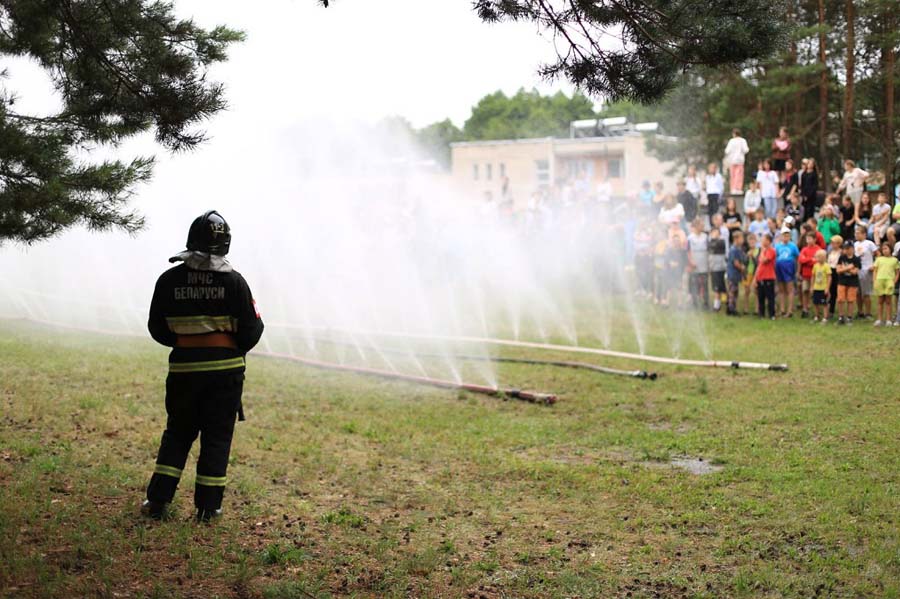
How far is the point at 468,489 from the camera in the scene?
850 centimetres

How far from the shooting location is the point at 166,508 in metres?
7.16

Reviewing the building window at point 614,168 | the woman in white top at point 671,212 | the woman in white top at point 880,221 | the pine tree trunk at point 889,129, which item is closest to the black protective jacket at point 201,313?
the woman in white top at point 880,221

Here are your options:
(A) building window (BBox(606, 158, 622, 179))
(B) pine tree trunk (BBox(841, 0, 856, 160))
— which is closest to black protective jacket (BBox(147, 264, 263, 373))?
(B) pine tree trunk (BBox(841, 0, 856, 160))

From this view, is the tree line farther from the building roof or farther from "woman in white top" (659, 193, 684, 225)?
the building roof

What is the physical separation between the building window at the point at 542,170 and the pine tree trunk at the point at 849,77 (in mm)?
42037

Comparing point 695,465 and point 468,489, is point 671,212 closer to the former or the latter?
point 695,465

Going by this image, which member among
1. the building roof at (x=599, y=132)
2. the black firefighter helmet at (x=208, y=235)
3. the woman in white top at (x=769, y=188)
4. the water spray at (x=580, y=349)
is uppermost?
the building roof at (x=599, y=132)

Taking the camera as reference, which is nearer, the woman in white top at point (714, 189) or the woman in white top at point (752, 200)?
the woman in white top at point (752, 200)

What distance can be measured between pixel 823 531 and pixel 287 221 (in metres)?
20.5

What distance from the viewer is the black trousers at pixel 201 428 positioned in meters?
6.98

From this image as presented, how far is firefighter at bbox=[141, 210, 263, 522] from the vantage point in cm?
699

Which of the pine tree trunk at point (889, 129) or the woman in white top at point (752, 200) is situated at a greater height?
the pine tree trunk at point (889, 129)

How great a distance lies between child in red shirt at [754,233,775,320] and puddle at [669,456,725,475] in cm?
1073

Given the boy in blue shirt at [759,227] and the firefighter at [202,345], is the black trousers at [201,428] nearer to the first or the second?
the firefighter at [202,345]
